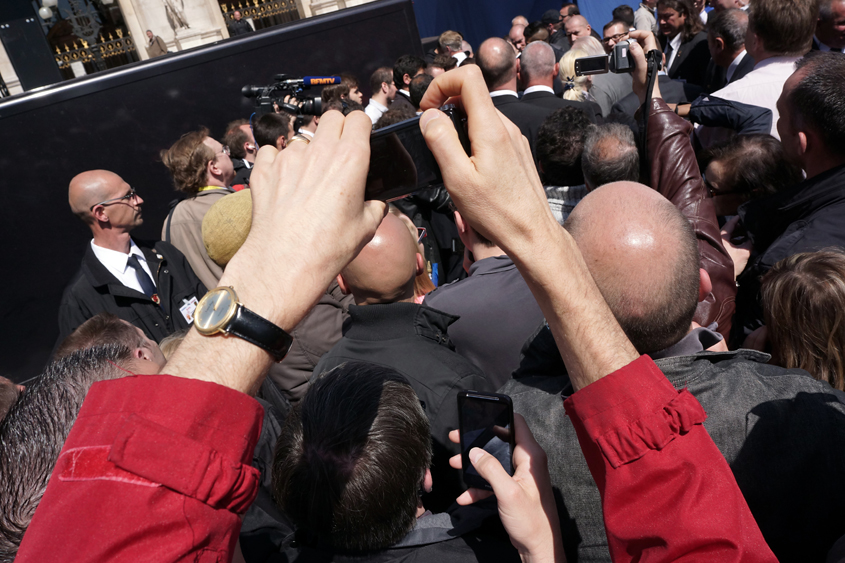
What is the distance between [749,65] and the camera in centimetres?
373

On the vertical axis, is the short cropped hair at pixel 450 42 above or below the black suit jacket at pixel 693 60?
above

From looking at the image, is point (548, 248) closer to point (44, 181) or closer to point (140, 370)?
point (140, 370)

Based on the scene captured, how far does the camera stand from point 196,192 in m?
4.14

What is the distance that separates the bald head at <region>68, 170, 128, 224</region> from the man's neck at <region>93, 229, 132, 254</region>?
4.6 inches

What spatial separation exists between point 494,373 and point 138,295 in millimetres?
2478

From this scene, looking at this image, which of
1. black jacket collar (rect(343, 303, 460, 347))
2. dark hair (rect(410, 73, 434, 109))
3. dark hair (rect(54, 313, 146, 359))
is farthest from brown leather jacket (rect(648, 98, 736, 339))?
dark hair (rect(410, 73, 434, 109))

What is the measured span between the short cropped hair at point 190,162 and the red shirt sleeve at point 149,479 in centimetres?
374

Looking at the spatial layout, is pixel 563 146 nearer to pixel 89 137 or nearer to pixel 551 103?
pixel 551 103

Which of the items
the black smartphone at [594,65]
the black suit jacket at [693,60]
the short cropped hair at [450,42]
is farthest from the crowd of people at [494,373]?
the short cropped hair at [450,42]

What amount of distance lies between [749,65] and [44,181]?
608cm

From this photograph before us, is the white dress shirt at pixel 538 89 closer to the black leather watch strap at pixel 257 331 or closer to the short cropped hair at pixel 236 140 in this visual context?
the short cropped hair at pixel 236 140

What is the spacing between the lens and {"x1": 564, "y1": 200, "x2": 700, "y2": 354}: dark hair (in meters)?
1.24

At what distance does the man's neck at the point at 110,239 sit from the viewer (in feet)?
11.6

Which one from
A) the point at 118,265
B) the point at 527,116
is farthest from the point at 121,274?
the point at 527,116
